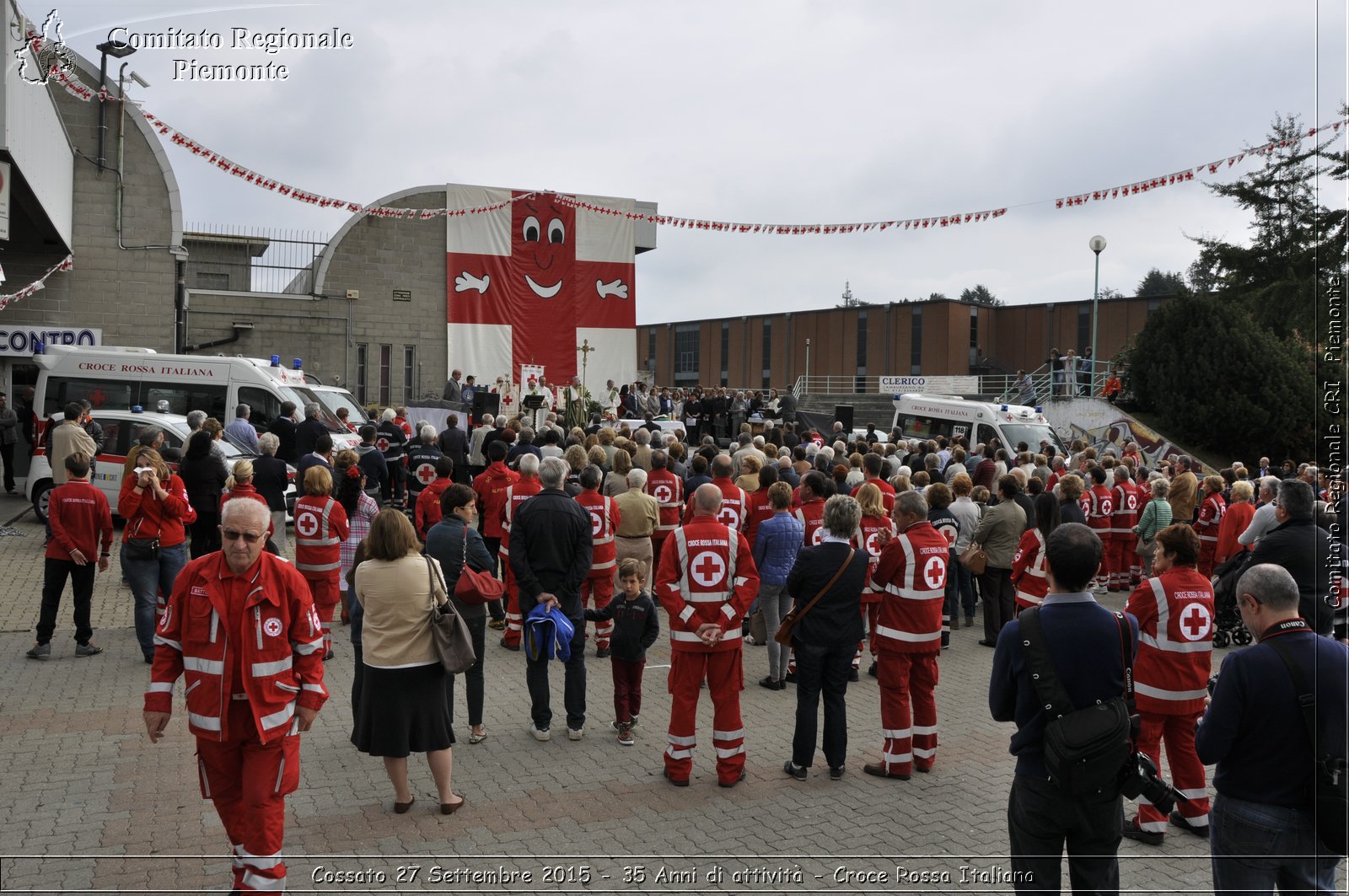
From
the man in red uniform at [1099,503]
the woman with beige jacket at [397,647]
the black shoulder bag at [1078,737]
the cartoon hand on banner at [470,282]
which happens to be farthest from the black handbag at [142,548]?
the cartoon hand on banner at [470,282]

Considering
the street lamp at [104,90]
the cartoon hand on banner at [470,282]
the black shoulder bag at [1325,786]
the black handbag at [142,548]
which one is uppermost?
the street lamp at [104,90]

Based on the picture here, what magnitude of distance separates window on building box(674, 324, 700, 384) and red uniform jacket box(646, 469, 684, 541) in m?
61.8

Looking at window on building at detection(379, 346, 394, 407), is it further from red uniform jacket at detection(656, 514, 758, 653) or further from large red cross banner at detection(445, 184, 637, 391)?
red uniform jacket at detection(656, 514, 758, 653)

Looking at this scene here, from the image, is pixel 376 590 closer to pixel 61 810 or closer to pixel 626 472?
pixel 61 810

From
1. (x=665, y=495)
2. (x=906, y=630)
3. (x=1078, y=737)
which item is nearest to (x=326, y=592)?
(x=665, y=495)

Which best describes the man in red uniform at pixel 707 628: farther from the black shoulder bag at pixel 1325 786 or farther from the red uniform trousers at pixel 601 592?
the black shoulder bag at pixel 1325 786

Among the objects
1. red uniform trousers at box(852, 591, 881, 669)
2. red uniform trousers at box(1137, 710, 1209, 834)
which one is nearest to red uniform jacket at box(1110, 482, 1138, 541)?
red uniform trousers at box(852, 591, 881, 669)

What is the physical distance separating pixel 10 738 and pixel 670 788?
4499 mm

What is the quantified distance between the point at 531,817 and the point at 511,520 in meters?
3.67

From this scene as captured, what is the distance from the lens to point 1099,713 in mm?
3717

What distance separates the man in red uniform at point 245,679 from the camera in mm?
4148

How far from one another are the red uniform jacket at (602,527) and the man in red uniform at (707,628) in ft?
8.48

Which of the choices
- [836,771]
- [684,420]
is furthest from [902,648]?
[684,420]

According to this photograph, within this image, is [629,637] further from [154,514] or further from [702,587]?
[154,514]
